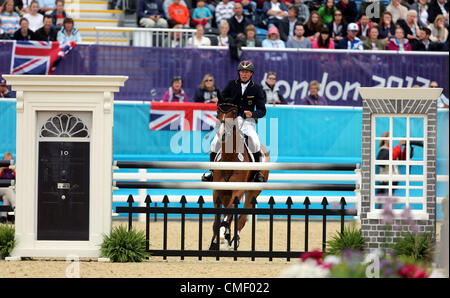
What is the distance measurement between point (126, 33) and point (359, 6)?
21.2 feet

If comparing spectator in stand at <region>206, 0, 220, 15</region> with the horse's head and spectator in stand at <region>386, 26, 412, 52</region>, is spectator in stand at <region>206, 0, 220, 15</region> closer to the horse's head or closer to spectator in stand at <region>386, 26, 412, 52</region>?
spectator in stand at <region>386, 26, 412, 52</region>

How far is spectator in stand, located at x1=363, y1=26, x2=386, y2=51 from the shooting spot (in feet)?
65.7

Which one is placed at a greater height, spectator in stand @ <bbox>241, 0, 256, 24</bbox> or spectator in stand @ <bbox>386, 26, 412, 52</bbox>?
spectator in stand @ <bbox>241, 0, 256, 24</bbox>

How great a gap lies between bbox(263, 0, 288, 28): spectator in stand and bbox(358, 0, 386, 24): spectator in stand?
70.9 inches

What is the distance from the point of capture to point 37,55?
728 inches

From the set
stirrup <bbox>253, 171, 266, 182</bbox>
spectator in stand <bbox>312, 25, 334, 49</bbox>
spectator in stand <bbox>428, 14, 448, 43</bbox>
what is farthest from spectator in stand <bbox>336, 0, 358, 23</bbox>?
stirrup <bbox>253, 171, 266, 182</bbox>

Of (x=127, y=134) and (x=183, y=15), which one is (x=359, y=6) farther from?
(x=127, y=134)

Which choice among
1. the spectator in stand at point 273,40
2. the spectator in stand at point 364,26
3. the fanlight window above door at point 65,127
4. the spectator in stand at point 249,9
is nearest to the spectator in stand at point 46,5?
the spectator in stand at point 249,9

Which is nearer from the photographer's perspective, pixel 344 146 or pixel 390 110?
pixel 390 110

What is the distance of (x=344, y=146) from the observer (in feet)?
60.4

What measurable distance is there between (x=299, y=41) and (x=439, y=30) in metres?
3.50

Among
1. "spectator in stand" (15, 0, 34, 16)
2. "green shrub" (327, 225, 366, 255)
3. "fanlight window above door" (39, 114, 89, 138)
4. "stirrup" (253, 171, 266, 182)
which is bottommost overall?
"green shrub" (327, 225, 366, 255)

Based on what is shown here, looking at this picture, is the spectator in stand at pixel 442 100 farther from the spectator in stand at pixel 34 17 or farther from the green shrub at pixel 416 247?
the green shrub at pixel 416 247
